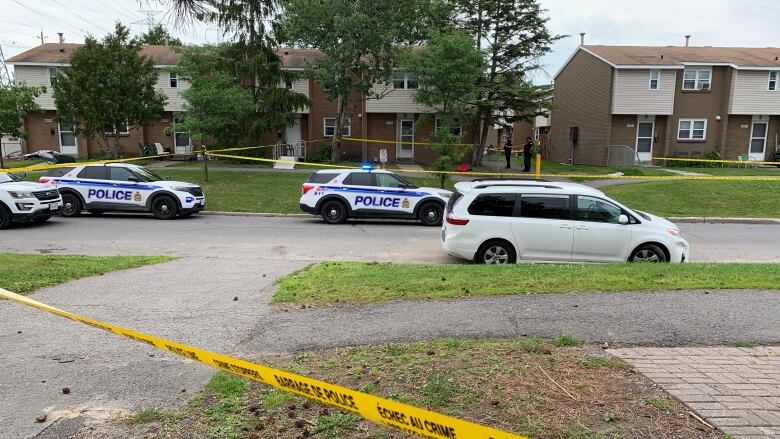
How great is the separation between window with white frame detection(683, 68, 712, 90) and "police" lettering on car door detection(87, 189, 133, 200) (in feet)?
103

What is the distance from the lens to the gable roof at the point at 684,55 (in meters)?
32.0

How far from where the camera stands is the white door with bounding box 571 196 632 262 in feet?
31.3

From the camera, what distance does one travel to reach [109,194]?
16219 mm

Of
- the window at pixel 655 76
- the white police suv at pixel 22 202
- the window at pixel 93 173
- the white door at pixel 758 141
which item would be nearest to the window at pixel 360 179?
the window at pixel 93 173

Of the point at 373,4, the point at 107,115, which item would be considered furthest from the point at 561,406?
the point at 107,115

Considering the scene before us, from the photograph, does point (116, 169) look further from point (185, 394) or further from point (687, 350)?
point (687, 350)

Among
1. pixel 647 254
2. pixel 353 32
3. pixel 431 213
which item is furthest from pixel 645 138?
pixel 647 254

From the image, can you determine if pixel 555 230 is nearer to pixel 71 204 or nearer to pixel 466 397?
pixel 466 397

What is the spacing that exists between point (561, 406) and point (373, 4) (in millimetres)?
23930

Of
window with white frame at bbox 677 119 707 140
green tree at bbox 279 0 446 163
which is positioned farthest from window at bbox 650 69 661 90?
green tree at bbox 279 0 446 163

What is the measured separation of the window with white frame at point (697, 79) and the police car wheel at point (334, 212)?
87.7 ft

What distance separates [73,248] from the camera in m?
11.6

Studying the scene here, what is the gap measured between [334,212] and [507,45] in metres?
17.7

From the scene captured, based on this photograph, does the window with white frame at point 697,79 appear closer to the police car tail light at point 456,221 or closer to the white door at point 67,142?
the police car tail light at point 456,221
